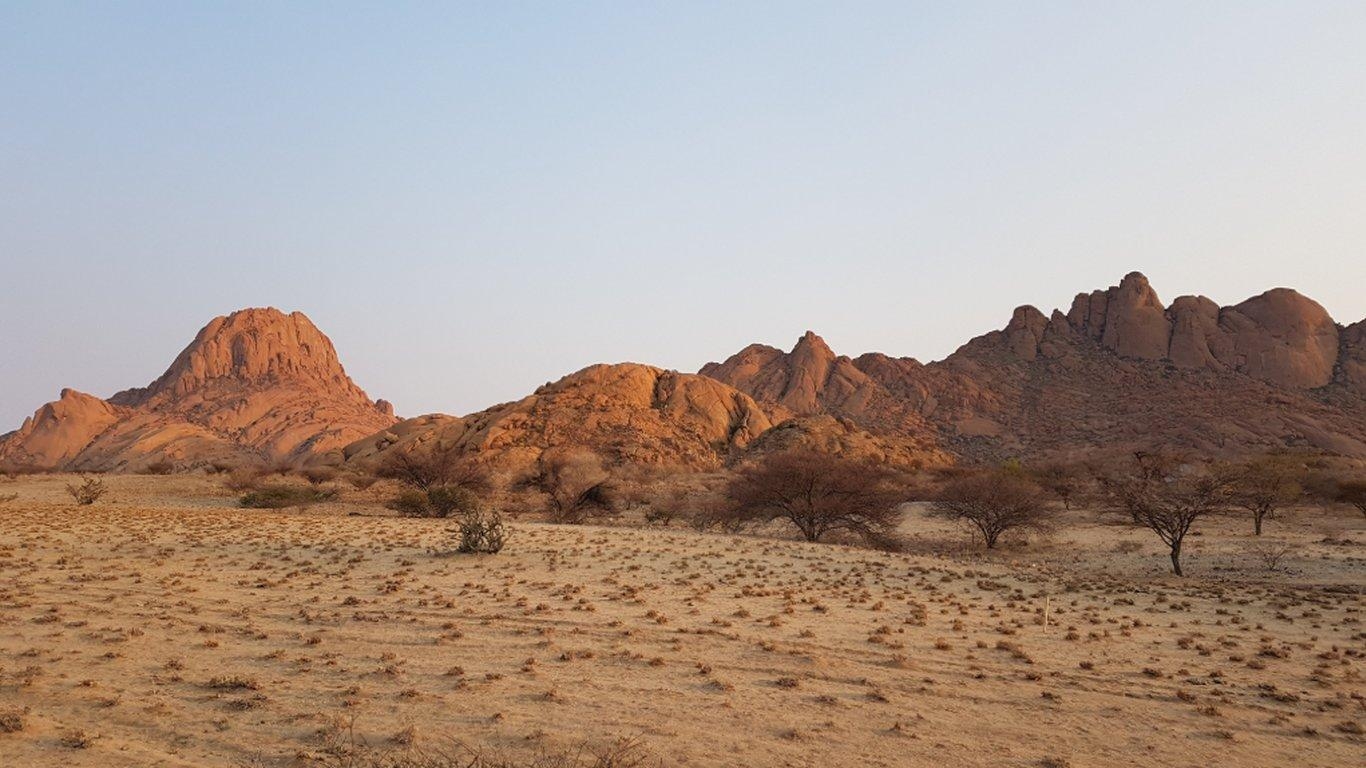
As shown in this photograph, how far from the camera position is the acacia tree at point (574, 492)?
4809cm

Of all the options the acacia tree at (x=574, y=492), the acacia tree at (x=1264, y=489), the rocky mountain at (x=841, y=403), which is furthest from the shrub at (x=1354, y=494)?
the acacia tree at (x=574, y=492)

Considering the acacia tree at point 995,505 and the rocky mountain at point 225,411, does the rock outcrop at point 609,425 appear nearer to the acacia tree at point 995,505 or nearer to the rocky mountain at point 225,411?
the rocky mountain at point 225,411

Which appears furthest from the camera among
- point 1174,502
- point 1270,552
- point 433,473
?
point 433,473

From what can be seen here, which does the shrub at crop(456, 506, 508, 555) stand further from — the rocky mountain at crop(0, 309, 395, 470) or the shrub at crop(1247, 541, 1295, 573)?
the rocky mountain at crop(0, 309, 395, 470)

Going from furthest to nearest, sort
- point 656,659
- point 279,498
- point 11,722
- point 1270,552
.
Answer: point 279,498, point 1270,552, point 656,659, point 11,722

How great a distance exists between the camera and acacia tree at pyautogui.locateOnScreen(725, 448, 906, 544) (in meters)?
37.2

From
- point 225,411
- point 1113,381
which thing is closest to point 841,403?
point 1113,381

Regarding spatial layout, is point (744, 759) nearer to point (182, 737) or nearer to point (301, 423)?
point (182, 737)

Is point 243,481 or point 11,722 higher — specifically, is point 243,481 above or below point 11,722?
above

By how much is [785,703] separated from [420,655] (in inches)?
241

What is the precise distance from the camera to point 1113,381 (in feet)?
369

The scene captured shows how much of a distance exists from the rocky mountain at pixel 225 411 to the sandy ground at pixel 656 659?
225 ft

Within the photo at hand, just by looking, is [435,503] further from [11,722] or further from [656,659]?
[11,722]

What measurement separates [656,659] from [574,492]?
3785 cm
